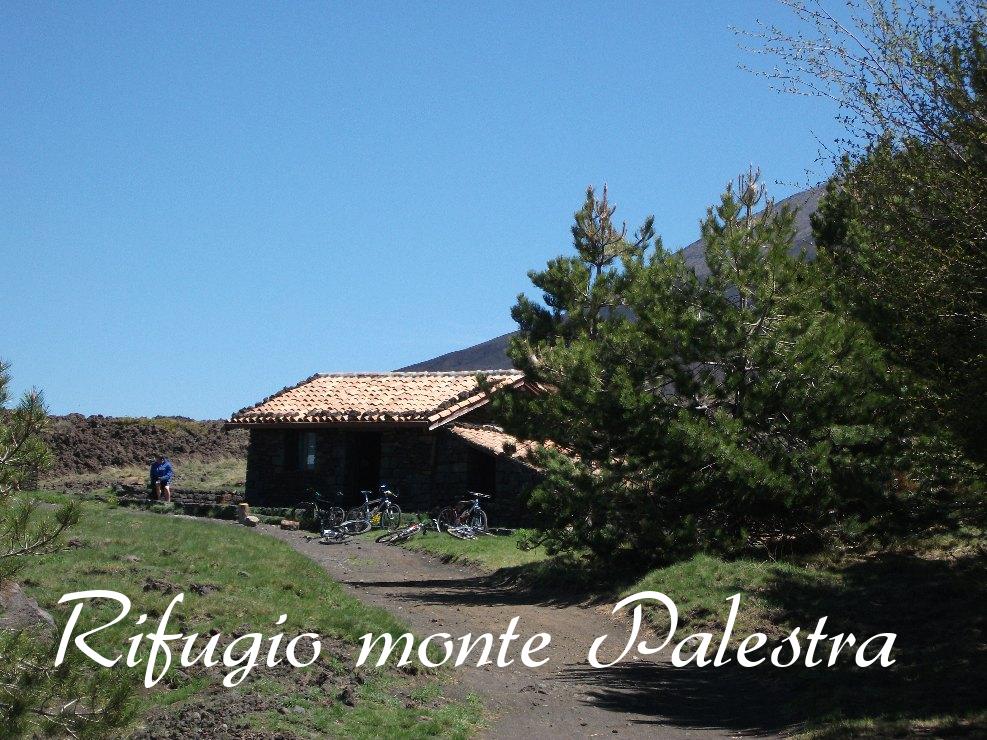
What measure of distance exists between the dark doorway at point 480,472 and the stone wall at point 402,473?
1.27 feet

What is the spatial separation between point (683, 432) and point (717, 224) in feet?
13.9

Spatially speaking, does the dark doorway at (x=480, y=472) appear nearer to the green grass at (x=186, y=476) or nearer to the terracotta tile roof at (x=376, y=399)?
the terracotta tile roof at (x=376, y=399)

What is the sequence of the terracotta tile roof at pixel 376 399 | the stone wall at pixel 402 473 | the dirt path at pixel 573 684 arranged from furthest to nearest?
1. the terracotta tile roof at pixel 376 399
2. the stone wall at pixel 402 473
3. the dirt path at pixel 573 684

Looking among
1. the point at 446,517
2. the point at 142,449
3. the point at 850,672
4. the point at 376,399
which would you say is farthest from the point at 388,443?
the point at 850,672

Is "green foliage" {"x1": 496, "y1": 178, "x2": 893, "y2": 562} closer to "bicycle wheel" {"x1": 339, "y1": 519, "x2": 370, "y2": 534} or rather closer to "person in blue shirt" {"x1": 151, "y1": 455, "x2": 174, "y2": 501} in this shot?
"bicycle wheel" {"x1": 339, "y1": 519, "x2": 370, "y2": 534}

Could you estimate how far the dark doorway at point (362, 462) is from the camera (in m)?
32.0

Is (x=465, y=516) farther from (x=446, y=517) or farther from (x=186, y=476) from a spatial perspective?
(x=186, y=476)

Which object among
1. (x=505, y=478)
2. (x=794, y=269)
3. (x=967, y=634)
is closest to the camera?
(x=967, y=634)

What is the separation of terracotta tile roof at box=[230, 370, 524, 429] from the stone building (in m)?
0.03

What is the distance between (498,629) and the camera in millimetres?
13375

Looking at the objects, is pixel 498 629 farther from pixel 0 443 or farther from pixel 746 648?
pixel 0 443

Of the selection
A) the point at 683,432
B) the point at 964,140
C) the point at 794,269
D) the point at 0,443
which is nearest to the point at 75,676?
the point at 0,443

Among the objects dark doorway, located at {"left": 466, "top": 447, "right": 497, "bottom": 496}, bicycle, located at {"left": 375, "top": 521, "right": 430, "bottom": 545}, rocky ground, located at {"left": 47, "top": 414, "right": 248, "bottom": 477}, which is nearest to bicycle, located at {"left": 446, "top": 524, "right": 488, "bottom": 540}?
bicycle, located at {"left": 375, "top": 521, "right": 430, "bottom": 545}

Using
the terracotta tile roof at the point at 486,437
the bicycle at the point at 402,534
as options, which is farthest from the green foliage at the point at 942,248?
the bicycle at the point at 402,534
